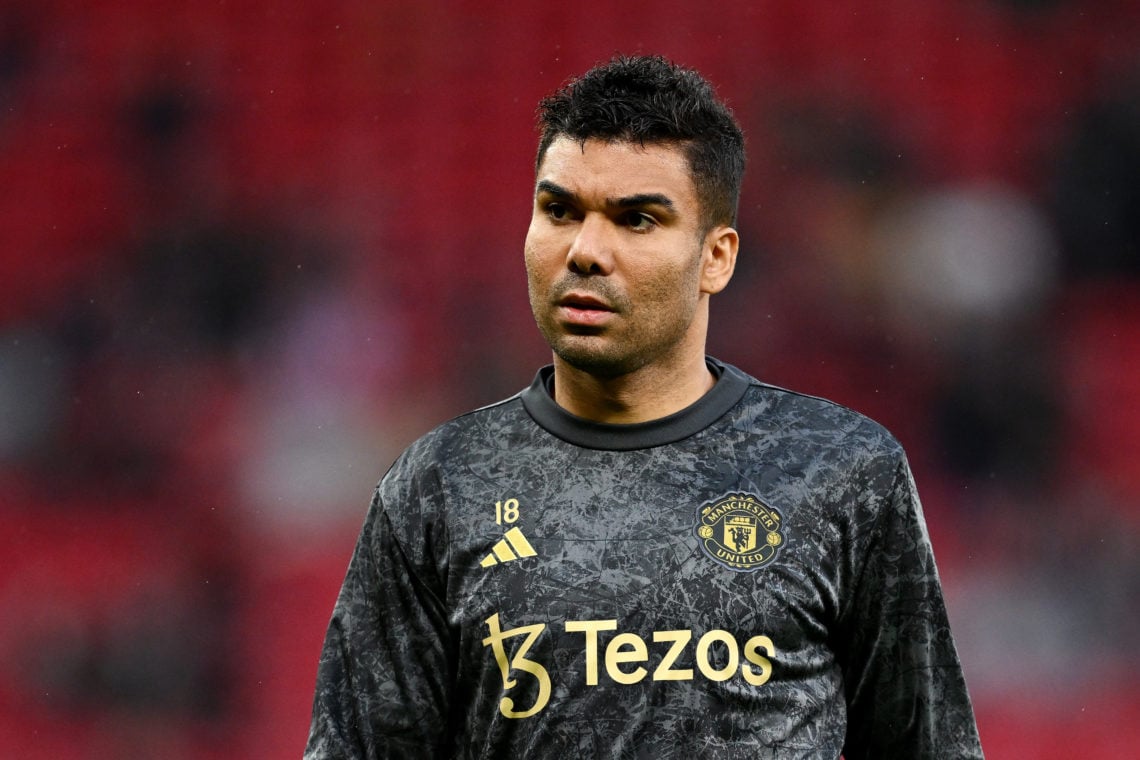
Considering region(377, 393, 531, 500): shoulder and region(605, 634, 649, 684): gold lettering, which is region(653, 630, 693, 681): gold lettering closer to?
region(605, 634, 649, 684): gold lettering

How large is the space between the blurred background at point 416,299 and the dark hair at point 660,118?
2047 millimetres

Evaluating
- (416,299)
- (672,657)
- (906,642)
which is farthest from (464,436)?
(416,299)

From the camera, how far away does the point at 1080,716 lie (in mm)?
3637

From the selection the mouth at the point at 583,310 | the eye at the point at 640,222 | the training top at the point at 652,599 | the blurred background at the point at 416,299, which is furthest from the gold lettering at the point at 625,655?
the blurred background at the point at 416,299

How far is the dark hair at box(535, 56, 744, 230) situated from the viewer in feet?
5.51

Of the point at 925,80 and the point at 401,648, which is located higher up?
the point at 925,80

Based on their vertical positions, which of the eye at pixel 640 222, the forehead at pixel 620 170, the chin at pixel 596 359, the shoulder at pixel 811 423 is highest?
the forehead at pixel 620 170

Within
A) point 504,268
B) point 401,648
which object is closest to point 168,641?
point 504,268

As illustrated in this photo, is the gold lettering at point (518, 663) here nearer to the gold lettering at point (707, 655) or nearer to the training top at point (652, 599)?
the training top at point (652, 599)

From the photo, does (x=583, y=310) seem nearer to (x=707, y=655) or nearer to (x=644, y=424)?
(x=644, y=424)

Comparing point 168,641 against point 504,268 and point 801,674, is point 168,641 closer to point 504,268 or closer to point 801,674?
point 504,268

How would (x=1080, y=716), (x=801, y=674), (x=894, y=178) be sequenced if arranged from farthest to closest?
1. (x=894, y=178)
2. (x=1080, y=716)
3. (x=801, y=674)

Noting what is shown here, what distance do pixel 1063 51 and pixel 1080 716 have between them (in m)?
1.83

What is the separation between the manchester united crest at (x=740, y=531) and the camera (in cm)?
161
